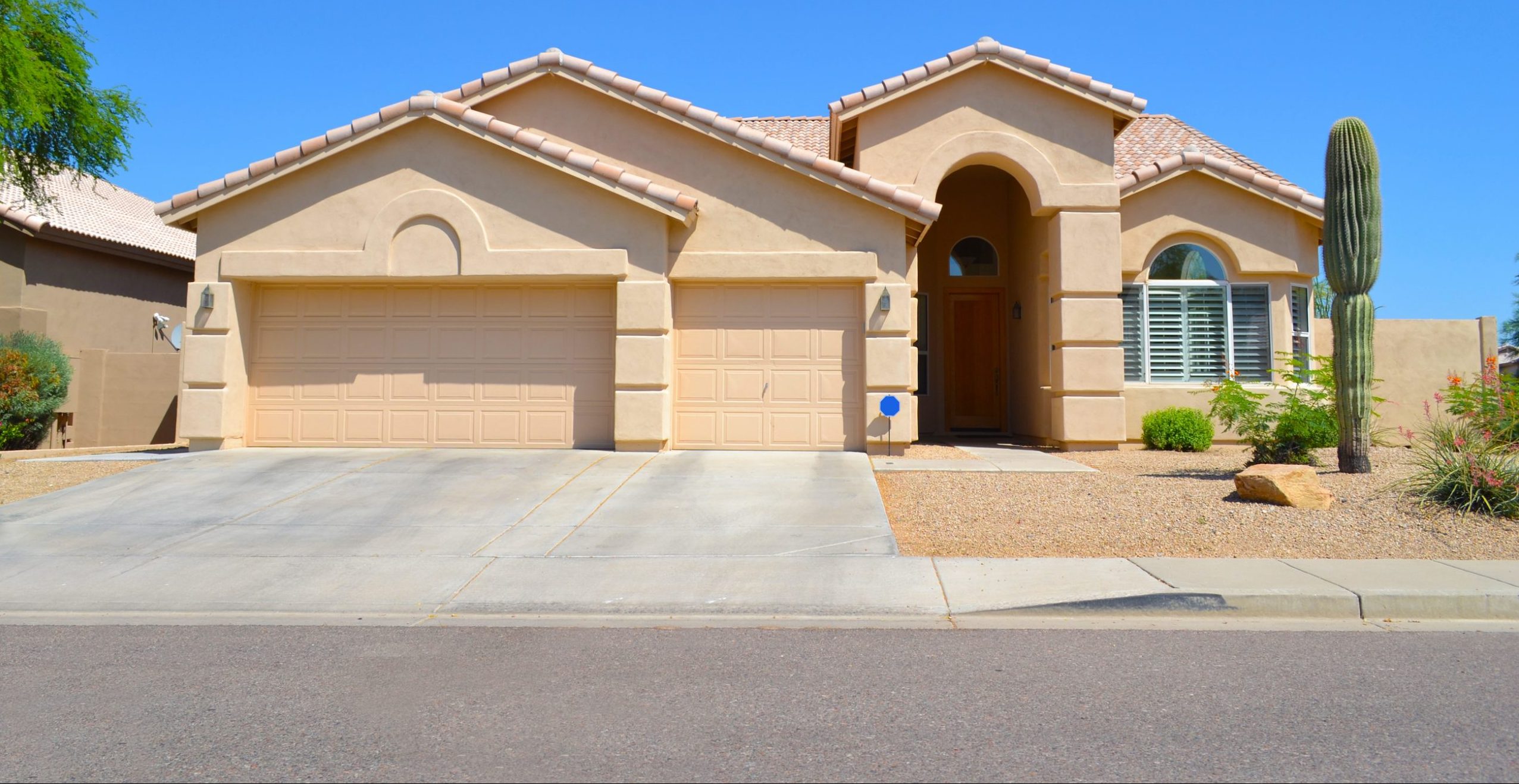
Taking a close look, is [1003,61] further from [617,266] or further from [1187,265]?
[617,266]

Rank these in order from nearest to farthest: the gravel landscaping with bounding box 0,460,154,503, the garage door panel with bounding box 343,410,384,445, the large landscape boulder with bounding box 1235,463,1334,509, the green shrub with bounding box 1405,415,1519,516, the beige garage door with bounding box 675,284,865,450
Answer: the green shrub with bounding box 1405,415,1519,516 → the large landscape boulder with bounding box 1235,463,1334,509 → the gravel landscaping with bounding box 0,460,154,503 → the beige garage door with bounding box 675,284,865,450 → the garage door panel with bounding box 343,410,384,445

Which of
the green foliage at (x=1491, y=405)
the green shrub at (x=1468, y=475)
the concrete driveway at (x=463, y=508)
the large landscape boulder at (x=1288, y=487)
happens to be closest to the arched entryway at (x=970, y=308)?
the concrete driveway at (x=463, y=508)

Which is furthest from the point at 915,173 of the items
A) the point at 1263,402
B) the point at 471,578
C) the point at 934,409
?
the point at 471,578

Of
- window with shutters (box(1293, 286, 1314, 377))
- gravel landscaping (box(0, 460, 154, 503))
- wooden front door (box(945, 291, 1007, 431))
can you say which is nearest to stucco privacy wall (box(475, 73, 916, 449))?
wooden front door (box(945, 291, 1007, 431))

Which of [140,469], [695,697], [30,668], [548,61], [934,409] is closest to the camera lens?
[695,697]

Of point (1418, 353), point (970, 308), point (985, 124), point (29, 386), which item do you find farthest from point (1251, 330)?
point (29, 386)

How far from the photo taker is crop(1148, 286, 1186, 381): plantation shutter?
16.5 metres

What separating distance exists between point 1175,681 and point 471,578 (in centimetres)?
509

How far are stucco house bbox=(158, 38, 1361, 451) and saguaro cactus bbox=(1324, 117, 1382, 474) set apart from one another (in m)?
4.13

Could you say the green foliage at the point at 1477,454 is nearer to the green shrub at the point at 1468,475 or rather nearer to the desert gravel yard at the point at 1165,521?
the green shrub at the point at 1468,475

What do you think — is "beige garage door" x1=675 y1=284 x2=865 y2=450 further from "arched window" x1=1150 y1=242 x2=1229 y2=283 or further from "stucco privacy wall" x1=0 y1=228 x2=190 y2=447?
"stucco privacy wall" x1=0 y1=228 x2=190 y2=447

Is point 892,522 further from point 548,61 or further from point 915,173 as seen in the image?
point 548,61

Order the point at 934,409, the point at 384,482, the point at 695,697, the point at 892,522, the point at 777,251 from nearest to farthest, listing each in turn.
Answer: the point at 695,697 < the point at 892,522 < the point at 384,482 < the point at 777,251 < the point at 934,409

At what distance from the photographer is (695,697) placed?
505cm
